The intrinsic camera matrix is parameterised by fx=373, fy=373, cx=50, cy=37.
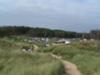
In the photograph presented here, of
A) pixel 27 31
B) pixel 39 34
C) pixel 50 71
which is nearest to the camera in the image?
pixel 50 71

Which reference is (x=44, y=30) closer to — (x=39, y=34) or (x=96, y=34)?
(x=39, y=34)

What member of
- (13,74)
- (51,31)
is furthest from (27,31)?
(13,74)

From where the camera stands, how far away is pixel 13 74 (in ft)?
41.0

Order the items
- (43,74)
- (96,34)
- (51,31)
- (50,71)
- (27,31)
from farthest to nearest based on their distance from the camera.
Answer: (51,31) → (27,31) → (96,34) → (50,71) → (43,74)

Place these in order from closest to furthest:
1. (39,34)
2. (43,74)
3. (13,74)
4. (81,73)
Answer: (13,74)
(43,74)
(81,73)
(39,34)

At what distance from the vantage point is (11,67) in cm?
1435

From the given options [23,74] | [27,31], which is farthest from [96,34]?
[23,74]

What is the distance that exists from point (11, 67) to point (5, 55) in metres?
5.19

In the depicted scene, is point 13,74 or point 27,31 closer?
point 13,74

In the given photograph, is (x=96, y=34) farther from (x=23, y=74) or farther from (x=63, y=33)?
(x=23, y=74)

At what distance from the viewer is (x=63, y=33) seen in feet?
442

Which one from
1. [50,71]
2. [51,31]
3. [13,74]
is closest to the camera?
[13,74]

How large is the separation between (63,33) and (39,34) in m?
12.3

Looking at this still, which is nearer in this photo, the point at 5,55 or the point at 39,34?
the point at 5,55
